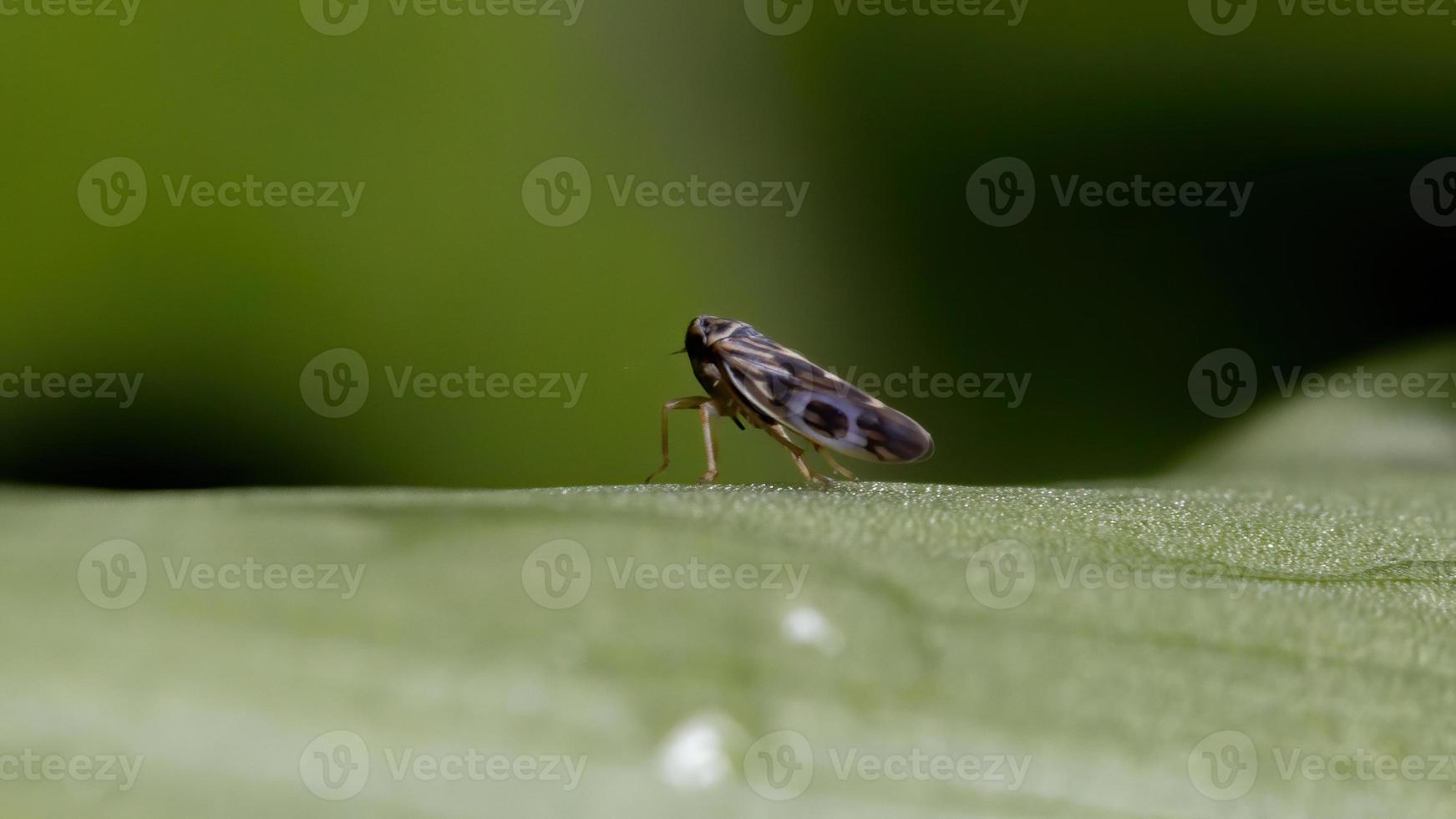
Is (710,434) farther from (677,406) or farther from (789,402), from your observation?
(789,402)

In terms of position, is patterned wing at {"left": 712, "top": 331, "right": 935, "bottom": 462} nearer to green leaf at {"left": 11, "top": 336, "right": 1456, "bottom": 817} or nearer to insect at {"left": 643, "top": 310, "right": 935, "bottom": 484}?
insect at {"left": 643, "top": 310, "right": 935, "bottom": 484}

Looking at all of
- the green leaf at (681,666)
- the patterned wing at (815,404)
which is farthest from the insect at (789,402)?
the green leaf at (681,666)

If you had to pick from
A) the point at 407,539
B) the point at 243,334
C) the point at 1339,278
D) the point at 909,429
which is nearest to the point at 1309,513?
the point at 909,429

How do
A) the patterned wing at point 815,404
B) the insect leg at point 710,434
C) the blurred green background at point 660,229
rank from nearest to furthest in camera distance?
the blurred green background at point 660,229, the patterned wing at point 815,404, the insect leg at point 710,434

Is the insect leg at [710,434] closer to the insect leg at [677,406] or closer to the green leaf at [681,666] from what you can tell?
the insect leg at [677,406]

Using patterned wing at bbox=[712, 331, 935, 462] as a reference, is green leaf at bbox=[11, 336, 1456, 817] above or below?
below

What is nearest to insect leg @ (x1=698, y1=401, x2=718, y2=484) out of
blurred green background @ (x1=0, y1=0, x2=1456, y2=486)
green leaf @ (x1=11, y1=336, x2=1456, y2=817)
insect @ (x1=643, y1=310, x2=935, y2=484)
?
insect @ (x1=643, y1=310, x2=935, y2=484)

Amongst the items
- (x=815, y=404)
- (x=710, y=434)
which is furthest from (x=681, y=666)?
(x=710, y=434)

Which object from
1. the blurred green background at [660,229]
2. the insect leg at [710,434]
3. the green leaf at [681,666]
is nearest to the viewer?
the green leaf at [681,666]
